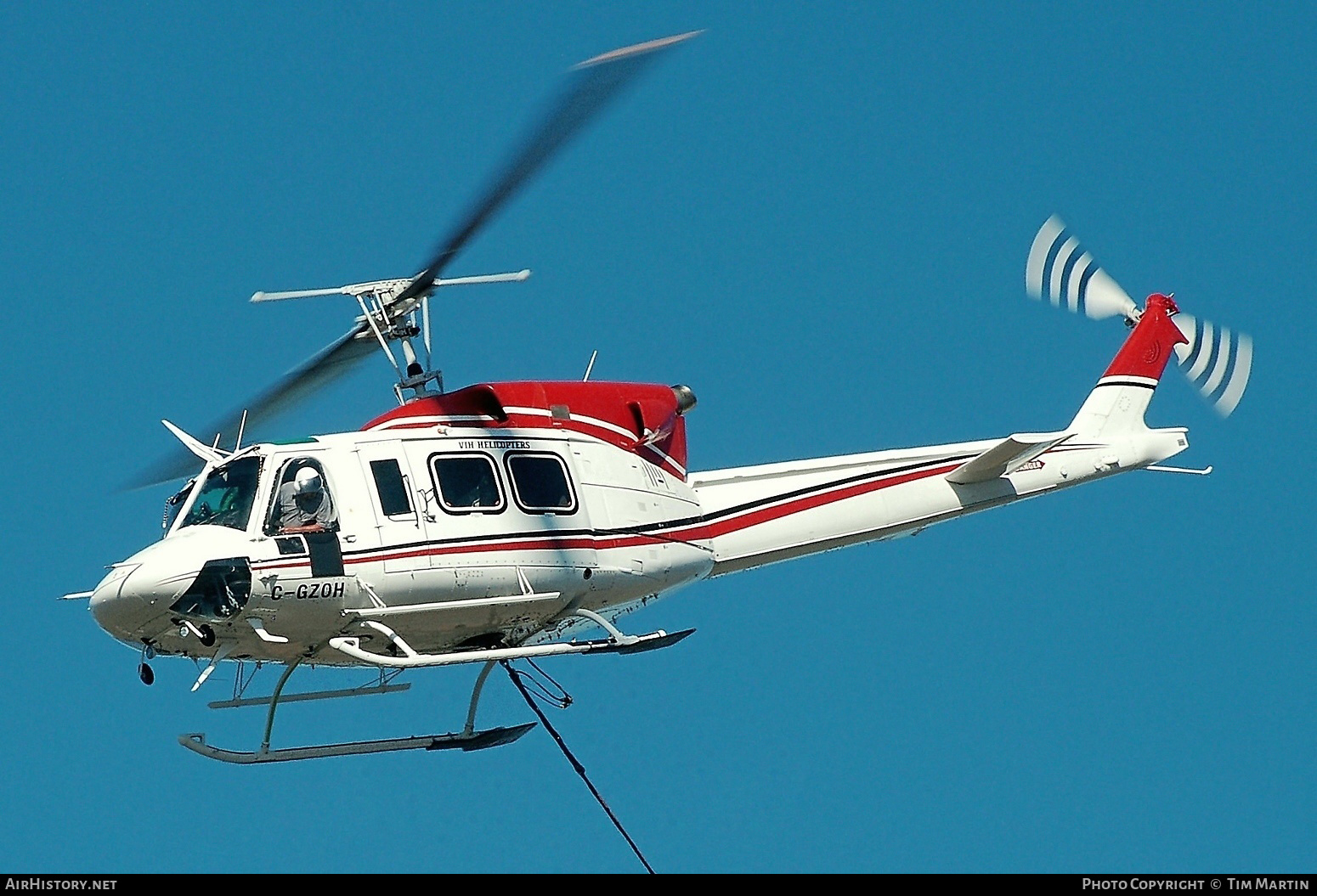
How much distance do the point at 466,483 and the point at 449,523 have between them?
1.48 feet

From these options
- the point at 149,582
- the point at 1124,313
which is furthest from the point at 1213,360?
the point at 149,582

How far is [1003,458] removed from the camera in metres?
20.7

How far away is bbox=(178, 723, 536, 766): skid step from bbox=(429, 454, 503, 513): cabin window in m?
2.25

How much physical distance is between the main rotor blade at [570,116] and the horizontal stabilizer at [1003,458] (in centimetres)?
727

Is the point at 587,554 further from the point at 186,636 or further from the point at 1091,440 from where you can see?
the point at 1091,440

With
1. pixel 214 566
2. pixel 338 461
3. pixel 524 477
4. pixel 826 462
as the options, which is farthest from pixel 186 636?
pixel 826 462

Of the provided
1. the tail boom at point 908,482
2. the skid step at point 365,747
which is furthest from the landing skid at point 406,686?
the tail boom at point 908,482

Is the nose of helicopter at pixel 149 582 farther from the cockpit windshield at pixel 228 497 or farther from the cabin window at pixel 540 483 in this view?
the cabin window at pixel 540 483

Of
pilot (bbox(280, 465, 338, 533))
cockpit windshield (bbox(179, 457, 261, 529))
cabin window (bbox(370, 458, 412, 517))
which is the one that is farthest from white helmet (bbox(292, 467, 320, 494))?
cabin window (bbox(370, 458, 412, 517))

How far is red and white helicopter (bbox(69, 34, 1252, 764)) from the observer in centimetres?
1595

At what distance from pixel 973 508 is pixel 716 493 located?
3.13 metres

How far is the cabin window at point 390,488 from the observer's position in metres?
16.6

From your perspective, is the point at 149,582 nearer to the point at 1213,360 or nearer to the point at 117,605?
the point at 117,605

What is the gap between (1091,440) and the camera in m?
22.0
